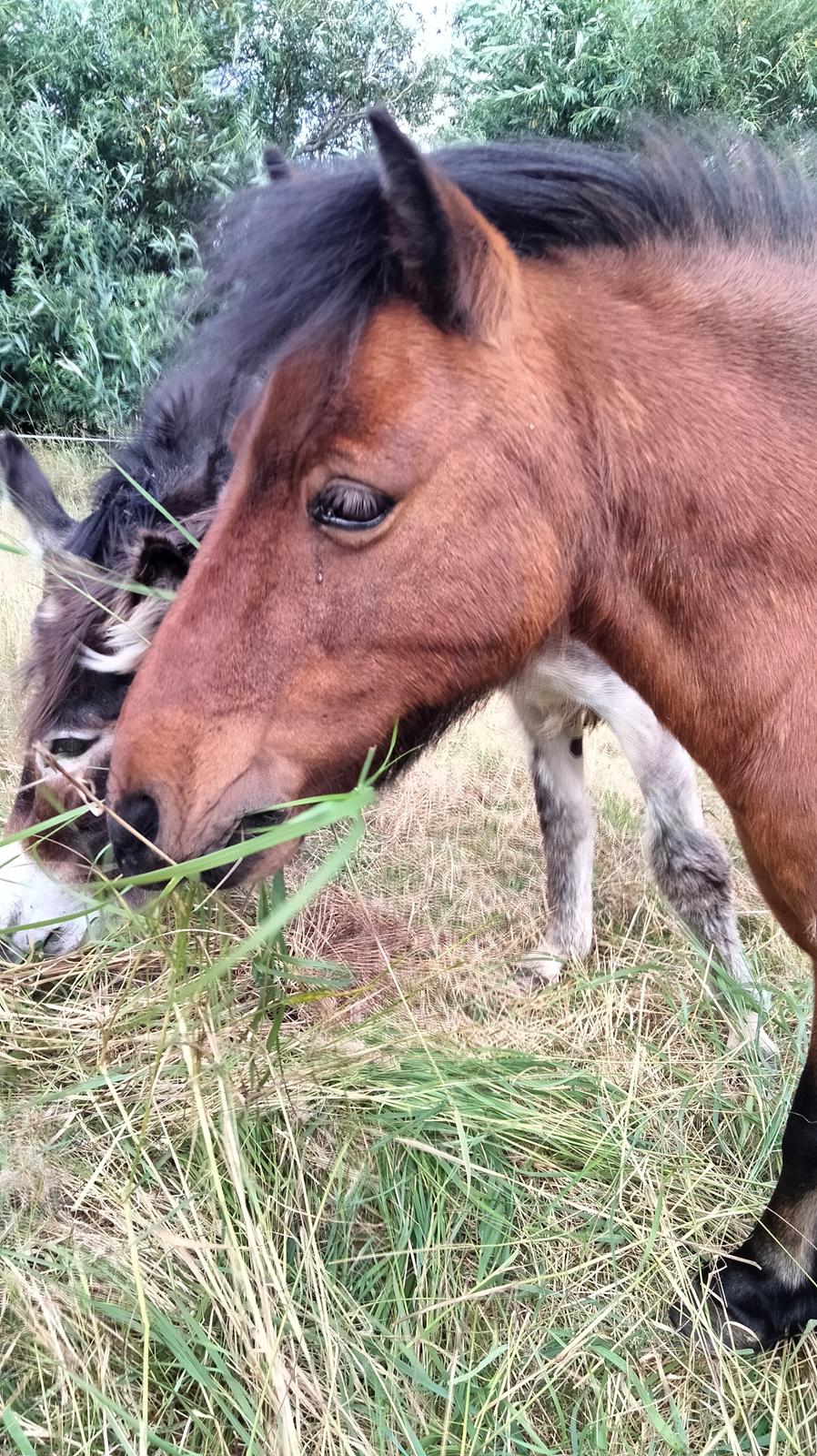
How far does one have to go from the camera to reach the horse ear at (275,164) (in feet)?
5.13

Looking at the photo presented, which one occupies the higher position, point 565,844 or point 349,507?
point 349,507

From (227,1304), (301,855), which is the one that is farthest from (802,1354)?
(301,855)

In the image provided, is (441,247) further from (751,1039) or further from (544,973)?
(544,973)

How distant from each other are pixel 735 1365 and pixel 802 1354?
0.72 feet

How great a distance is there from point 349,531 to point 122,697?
1.03 metres

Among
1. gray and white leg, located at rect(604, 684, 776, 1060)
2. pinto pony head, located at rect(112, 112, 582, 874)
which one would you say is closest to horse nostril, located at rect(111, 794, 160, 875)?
pinto pony head, located at rect(112, 112, 582, 874)

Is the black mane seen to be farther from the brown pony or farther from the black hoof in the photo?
the black hoof

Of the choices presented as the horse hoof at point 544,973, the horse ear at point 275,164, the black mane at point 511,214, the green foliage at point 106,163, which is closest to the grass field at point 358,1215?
the horse hoof at point 544,973

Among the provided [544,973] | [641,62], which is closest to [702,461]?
[544,973]

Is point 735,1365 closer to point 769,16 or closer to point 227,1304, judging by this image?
point 227,1304

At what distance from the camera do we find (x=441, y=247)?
1029mm

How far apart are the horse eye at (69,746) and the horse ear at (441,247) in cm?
129

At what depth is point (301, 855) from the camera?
2967 millimetres

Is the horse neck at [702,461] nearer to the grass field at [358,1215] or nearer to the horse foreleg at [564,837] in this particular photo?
the grass field at [358,1215]
